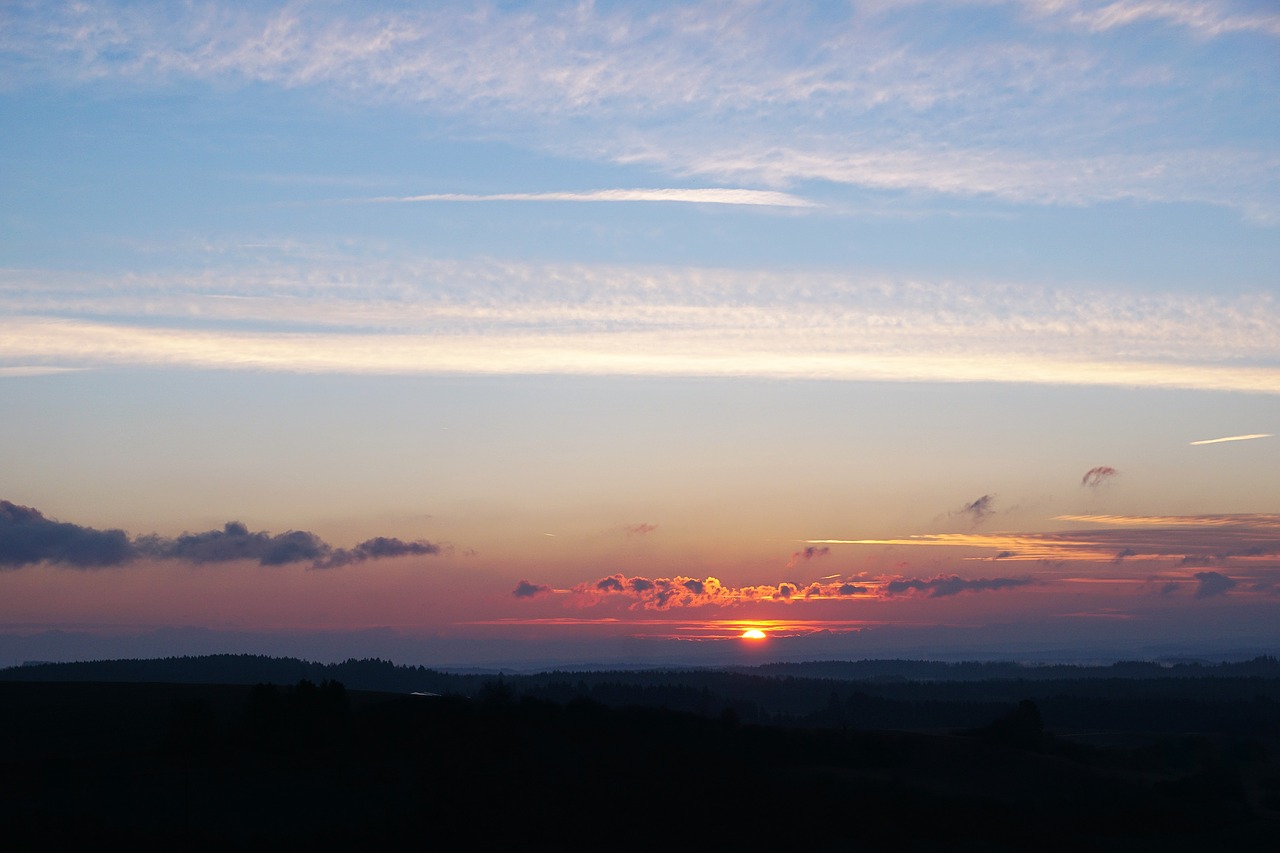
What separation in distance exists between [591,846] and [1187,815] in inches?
1693

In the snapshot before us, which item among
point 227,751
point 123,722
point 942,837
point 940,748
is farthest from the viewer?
point 940,748

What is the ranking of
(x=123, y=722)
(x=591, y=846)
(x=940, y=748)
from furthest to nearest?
(x=940, y=748) < (x=123, y=722) < (x=591, y=846)

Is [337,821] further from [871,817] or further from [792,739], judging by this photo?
[792,739]

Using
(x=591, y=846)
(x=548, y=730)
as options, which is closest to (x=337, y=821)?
(x=591, y=846)

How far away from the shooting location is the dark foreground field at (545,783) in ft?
165

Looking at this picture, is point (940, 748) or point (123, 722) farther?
point (940, 748)

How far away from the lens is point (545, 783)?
58.3 metres

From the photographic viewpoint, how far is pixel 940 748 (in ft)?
291

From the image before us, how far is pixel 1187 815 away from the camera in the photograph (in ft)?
243

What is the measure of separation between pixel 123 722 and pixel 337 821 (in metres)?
39.5

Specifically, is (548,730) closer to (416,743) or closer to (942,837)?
(416,743)

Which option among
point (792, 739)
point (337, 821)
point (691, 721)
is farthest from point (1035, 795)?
point (337, 821)

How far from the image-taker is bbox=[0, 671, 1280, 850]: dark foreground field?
165ft

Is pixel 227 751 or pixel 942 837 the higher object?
pixel 227 751
